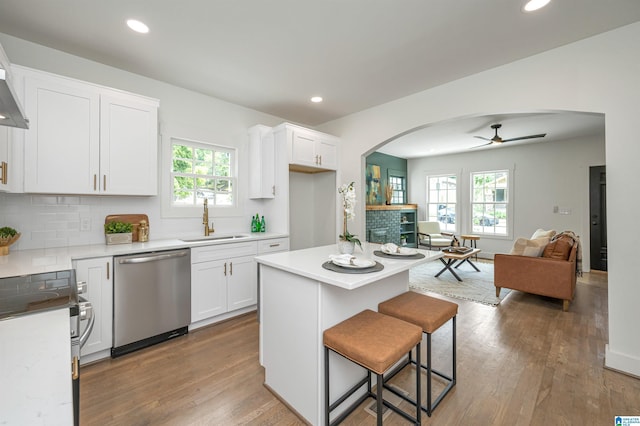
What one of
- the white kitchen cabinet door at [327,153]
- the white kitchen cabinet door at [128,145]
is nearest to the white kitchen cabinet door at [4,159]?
the white kitchen cabinet door at [128,145]

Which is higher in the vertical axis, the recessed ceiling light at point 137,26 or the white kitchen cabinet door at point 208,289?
the recessed ceiling light at point 137,26

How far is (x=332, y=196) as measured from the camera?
4.25m

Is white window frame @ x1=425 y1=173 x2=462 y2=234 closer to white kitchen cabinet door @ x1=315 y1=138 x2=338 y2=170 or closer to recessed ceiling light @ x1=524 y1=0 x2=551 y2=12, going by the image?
white kitchen cabinet door @ x1=315 y1=138 x2=338 y2=170

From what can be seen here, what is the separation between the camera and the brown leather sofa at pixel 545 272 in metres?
3.35

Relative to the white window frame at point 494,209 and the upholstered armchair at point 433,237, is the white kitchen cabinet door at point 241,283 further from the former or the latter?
the white window frame at point 494,209

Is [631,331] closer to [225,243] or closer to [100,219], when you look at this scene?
[225,243]

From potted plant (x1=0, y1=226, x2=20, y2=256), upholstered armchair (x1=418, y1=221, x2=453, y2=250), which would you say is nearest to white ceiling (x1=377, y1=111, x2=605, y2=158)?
upholstered armchair (x1=418, y1=221, x2=453, y2=250)

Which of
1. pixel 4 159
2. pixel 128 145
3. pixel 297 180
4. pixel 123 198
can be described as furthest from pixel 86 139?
pixel 297 180

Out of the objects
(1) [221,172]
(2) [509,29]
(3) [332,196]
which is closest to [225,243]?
(1) [221,172]

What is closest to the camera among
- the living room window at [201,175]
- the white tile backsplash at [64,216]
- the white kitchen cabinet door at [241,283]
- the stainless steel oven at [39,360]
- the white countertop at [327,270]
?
the stainless steel oven at [39,360]

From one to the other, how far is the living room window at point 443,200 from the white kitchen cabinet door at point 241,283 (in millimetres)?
6095

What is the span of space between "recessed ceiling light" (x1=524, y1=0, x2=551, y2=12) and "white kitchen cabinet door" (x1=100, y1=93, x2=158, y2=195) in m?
3.28

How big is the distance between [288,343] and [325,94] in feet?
9.53

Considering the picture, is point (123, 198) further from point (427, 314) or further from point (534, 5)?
point (534, 5)
